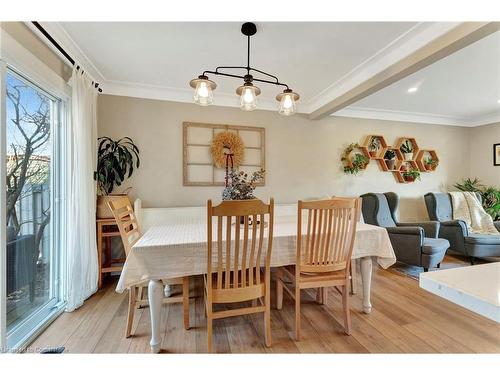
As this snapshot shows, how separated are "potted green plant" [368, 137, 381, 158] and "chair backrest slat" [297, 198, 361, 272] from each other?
8.69 ft

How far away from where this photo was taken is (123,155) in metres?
2.80

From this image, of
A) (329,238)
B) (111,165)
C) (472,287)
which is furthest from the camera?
(111,165)

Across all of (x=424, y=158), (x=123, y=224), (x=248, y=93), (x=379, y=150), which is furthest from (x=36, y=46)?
(x=424, y=158)

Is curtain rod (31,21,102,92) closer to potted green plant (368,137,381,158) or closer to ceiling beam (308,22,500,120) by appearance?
ceiling beam (308,22,500,120)

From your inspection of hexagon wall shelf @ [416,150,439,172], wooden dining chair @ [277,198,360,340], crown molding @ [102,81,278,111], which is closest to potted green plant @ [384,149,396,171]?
hexagon wall shelf @ [416,150,439,172]

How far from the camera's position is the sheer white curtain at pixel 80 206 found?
2.12 meters

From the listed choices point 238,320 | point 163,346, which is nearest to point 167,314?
point 163,346

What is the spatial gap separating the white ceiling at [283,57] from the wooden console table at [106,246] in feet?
5.50

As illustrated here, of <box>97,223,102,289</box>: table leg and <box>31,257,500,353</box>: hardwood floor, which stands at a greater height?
<box>97,223,102,289</box>: table leg

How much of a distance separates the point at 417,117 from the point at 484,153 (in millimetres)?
1530

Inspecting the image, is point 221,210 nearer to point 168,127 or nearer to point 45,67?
point 45,67

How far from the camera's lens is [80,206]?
2184 millimetres

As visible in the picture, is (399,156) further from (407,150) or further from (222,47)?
(222,47)

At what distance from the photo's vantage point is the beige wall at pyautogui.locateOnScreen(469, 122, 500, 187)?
4.18m
